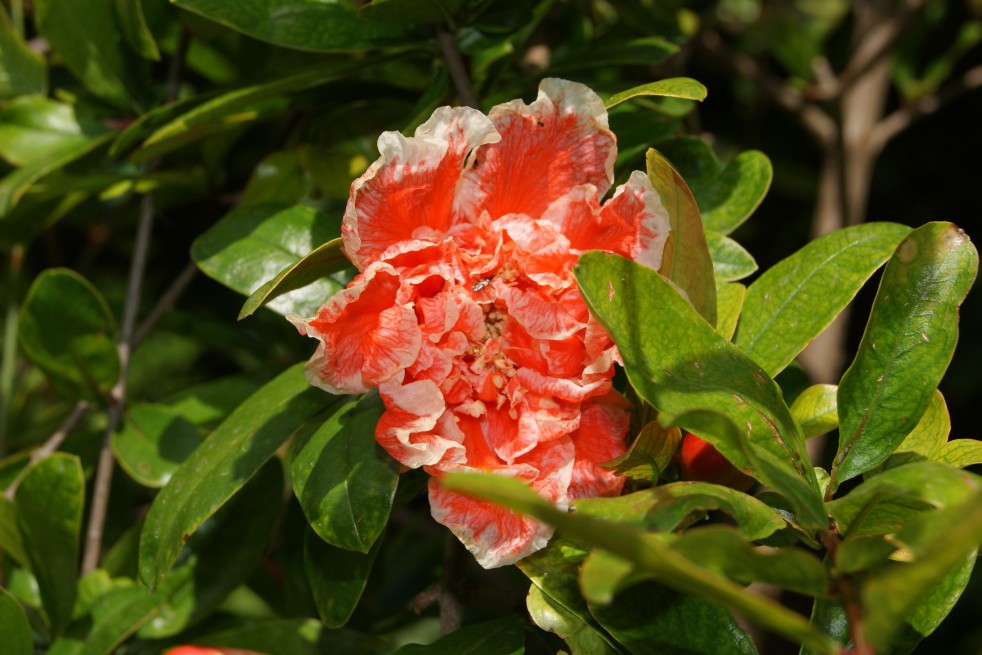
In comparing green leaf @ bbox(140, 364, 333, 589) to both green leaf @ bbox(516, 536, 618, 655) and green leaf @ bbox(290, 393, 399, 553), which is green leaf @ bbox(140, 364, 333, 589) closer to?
green leaf @ bbox(290, 393, 399, 553)

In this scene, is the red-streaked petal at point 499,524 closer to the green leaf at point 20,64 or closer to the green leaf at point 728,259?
the green leaf at point 728,259

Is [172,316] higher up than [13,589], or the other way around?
[172,316]

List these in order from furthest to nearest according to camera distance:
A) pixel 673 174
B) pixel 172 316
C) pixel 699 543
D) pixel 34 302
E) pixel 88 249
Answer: pixel 88 249
pixel 172 316
pixel 34 302
pixel 673 174
pixel 699 543

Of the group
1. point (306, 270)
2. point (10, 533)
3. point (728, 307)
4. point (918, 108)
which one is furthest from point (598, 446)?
point (918, 108)

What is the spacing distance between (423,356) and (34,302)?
54cm

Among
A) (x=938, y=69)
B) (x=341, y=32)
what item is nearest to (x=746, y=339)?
(x=341, y=32)

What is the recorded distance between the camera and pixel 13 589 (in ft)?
3.44

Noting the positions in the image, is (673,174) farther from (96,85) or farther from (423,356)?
(96,85)

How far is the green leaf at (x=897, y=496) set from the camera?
0.54 meters

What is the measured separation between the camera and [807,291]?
2.52ft

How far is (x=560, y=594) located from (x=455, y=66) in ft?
1.60

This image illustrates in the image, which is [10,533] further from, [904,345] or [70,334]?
[904,345]

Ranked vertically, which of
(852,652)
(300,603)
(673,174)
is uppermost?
(673,174)

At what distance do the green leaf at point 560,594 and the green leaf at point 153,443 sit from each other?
0.46 m
